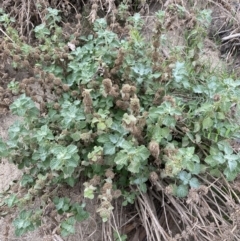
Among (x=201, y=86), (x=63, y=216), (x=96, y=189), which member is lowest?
(x=63, y=216)

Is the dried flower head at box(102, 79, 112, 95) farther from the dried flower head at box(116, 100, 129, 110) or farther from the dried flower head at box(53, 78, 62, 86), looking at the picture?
the dried flower head at box(53, 78, 62, 86)

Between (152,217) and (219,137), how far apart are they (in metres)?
0.43

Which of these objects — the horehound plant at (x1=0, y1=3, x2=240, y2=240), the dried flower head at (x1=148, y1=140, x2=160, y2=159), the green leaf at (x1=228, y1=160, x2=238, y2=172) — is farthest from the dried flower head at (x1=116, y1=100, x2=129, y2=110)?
the green leaf at (x1=228, y1=160, x2=238, y2=172)

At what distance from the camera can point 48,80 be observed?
73.5 inches

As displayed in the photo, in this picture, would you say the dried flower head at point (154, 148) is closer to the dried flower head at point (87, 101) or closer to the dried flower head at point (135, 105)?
the dried flower head at point (135, 105)

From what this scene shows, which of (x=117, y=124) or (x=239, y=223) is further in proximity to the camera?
(x=117, y=124)

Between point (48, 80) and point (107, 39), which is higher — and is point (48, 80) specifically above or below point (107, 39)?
below

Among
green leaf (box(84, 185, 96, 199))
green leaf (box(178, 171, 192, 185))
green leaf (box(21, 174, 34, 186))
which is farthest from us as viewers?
green leaf (box(21, 174, 34, 186))

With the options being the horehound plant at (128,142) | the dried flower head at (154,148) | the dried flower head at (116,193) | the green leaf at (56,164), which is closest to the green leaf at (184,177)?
the horehound plant at (128,142)

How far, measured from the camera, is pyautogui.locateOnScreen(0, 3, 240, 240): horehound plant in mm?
1616

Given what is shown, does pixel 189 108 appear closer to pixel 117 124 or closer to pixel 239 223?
pixel 117 124

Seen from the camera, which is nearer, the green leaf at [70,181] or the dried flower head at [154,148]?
the dried flower head at [154,148]

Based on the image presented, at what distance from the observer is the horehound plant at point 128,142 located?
1.62m

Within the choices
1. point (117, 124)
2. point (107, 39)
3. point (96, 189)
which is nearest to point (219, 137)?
point (117, 124)
